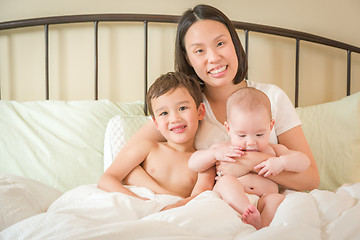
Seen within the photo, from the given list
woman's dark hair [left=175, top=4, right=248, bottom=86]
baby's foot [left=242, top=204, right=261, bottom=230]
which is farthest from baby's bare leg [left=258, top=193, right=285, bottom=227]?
woman's dark hair [left=175, top=4, right=248, bottom=86]

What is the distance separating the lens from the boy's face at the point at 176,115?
1.17m

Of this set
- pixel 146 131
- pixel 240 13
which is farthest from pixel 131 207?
pixel 240 13

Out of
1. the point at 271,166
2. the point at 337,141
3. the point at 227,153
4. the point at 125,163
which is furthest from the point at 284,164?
the point at 337,141

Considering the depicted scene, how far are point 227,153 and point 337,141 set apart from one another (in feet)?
2.44

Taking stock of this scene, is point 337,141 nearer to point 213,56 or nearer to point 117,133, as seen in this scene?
point 213,56

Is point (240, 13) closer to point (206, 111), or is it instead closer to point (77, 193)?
point (206, 111)

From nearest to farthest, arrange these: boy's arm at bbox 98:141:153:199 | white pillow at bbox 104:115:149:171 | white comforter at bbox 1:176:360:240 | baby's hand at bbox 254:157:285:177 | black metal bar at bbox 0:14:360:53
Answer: white comforter at bbox 1:176:360:240 < baby's hand at bbox 254:157:285:177 < boy's arm at bbox 98:141:153:199 < white pillow at bbox 104:115:149:171 < black metal bar at bbox 0:14:360:53

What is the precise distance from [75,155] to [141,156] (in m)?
0.43

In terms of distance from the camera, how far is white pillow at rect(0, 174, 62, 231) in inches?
34.1

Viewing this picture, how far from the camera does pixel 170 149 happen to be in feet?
4.07

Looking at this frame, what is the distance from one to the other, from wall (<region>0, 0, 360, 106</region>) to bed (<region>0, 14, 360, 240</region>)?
1.2 inches

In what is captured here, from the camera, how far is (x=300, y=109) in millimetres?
1695

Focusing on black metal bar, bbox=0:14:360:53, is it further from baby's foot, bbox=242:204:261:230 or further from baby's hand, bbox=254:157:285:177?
baby's foot, bbox=242:204:261:230

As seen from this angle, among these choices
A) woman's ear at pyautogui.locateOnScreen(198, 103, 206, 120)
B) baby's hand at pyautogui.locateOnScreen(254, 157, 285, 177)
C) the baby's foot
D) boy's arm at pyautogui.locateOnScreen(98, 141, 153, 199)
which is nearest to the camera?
the baby's foot
